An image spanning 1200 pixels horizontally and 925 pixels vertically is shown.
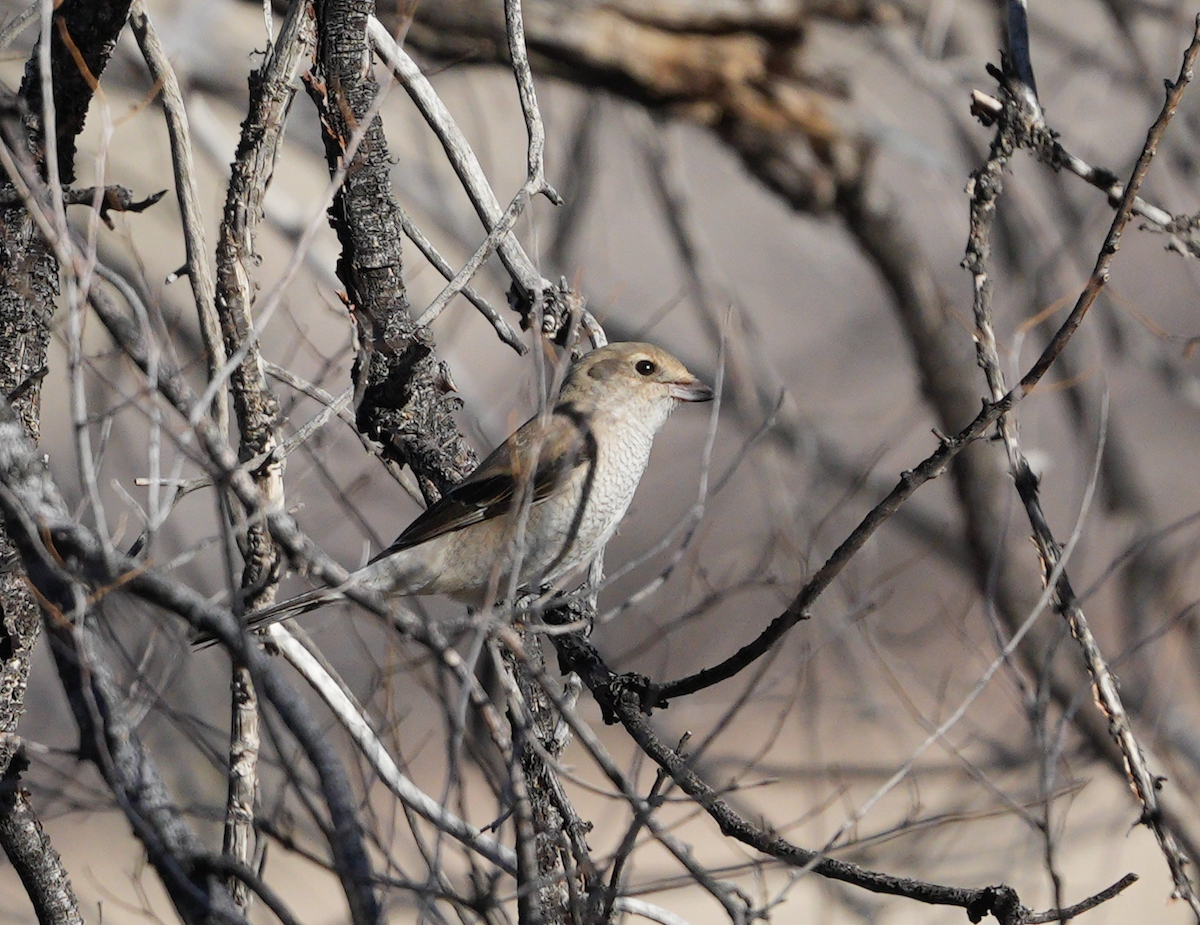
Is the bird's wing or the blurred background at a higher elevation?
the blurred background

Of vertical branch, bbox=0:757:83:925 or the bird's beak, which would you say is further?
the bird's beak

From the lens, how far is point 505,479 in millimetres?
3842

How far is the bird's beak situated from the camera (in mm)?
4258

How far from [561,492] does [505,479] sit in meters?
0.25

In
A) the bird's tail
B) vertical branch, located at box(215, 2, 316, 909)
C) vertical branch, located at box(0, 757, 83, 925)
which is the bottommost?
vertical branch, located at box(0, 757, 83, 925)

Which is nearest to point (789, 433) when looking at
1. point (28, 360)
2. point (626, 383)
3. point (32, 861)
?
point (626, 383)

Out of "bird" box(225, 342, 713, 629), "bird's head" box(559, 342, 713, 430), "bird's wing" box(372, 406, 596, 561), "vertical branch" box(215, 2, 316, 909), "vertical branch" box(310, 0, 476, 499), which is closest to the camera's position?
"vertical branch" box(215, 2, 316, 909)

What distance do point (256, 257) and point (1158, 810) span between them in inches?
101

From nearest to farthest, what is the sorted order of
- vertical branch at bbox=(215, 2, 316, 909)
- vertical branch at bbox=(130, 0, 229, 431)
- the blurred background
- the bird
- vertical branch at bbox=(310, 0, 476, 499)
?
vertical branch at bbox=(130, 0, 229, 431) → vertical branch at bbox=(215, 2, 316, 909) → vertical branch at bbox=(310, 0, 476, 499) → the bird → the blurred background

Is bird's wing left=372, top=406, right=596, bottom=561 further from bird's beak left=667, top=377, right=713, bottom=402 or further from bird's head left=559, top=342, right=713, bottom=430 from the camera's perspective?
bird's beak left=667, top=377, right=713, bottom=402

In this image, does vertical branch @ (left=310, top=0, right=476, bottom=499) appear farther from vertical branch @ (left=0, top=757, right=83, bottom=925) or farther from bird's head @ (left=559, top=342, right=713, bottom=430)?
vertical branch @ (left=0, top=757, right=83, bottom=925)

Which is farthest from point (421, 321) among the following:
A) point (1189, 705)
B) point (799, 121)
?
point (1189, 705)

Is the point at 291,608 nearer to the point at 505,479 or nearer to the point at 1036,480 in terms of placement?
the point at 505,479

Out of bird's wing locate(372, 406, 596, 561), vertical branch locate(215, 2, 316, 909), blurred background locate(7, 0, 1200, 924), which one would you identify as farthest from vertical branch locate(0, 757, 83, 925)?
bird's wing locate(372, 406, 596, 561)
